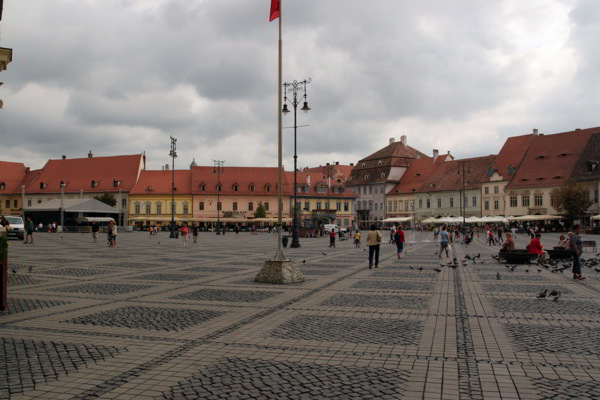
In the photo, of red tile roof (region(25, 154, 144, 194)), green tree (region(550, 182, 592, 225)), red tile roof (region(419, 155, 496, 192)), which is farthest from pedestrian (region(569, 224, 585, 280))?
red tile roof (region(25, 154, 144, 194))

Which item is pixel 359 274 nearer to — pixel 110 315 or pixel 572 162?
pixel 110 315

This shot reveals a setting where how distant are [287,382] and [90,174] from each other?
100 m

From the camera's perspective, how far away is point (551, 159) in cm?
7938

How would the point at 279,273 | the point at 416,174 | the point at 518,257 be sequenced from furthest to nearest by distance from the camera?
1. the point at 416,174
2. the point at 518,257
3. the point at 279,273

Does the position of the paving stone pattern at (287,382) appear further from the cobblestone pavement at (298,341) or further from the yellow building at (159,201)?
the yellow building at (159,201)

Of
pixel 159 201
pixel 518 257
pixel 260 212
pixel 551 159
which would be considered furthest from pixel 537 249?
pixel 159 201

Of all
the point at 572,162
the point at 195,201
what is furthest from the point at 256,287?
the point at 195,201

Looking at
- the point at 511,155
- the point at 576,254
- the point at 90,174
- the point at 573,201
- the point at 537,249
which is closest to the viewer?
the point at 576,254

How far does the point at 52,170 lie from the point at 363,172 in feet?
193

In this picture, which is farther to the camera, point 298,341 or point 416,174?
Answer: point 416,174

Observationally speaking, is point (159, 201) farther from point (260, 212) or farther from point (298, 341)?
point (298, 341)

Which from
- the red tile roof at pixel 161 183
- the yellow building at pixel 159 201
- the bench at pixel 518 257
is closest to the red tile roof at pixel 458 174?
the red tile roof at pixel 161 183

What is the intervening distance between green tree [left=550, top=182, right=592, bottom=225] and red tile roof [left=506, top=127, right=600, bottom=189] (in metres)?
7.04

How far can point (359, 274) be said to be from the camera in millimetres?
17328
